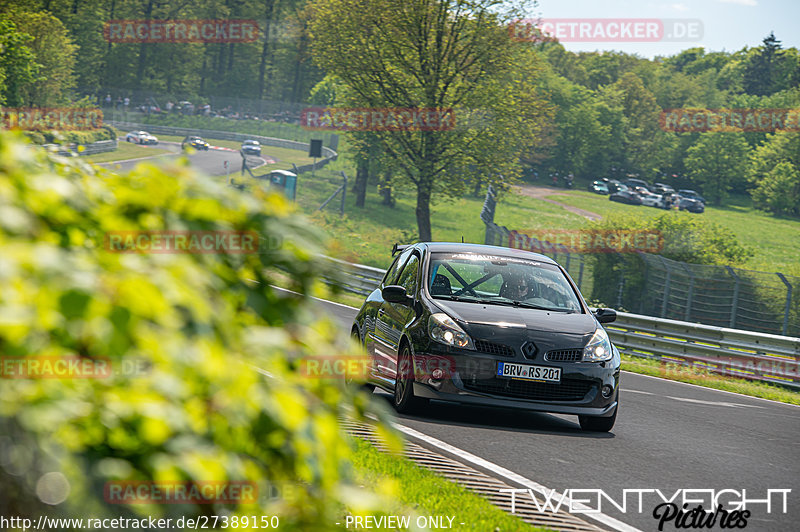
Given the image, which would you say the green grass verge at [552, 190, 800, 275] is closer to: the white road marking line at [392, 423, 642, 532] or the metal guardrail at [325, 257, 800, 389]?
the metal guardrail at [325, 257, 800, 389]

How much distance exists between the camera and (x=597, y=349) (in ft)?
29.7

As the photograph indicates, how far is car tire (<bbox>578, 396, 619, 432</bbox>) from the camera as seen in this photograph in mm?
9312

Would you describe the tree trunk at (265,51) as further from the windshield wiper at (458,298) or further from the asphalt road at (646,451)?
the windshield wiper at (458,298)

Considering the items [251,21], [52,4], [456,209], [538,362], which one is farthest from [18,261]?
[251,21]

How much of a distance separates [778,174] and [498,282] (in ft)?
356

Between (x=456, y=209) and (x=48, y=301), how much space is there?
7875 centimetres

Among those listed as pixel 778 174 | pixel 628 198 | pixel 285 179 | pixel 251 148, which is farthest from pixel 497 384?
pixel 778 174

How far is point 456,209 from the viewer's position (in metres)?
80.0

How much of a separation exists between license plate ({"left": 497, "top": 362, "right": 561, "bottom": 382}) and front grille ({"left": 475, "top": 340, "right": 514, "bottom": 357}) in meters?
0.09

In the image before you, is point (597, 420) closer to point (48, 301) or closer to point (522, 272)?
point (522, 272)

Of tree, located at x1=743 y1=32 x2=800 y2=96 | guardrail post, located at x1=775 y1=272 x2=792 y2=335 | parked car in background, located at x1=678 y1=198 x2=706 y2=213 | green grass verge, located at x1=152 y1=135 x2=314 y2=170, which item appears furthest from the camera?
tree, located at x1=743 y1=32 x2=800 y2=96

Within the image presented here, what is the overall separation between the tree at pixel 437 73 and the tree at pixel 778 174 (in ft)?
246

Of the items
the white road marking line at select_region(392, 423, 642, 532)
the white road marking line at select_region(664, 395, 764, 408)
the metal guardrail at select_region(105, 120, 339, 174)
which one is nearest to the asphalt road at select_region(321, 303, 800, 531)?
the white road marking line at select_region(392, 423, 642, 532)

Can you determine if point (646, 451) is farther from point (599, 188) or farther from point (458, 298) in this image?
point (599, 188)
